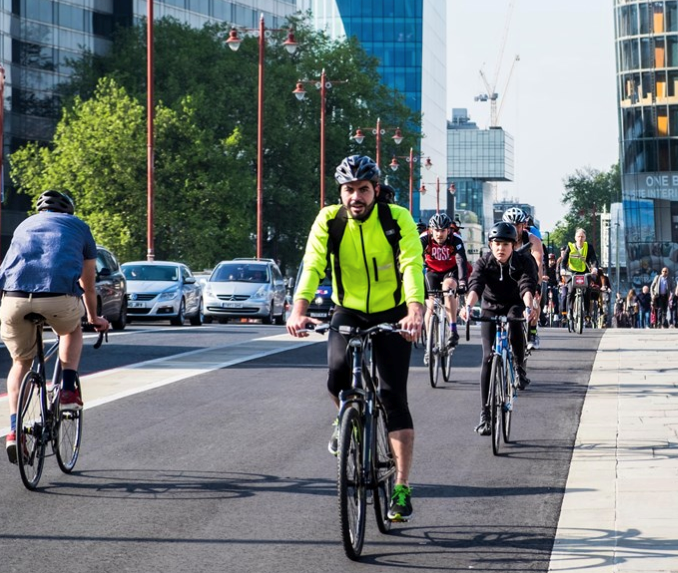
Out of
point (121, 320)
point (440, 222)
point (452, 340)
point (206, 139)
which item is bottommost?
point (452, 340)

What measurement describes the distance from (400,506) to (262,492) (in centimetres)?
149

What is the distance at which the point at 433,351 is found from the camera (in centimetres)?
1528

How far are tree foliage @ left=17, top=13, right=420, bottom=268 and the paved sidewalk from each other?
Result: 3942 centimetres

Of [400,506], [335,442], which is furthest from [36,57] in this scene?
[335,442]

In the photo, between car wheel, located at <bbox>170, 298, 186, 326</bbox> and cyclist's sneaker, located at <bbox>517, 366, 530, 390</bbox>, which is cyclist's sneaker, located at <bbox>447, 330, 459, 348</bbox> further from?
car wheel, located at <bbox>170, 298, 186, 326</bbox>

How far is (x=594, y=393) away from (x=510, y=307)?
11.9 feet

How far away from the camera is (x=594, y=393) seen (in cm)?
1463

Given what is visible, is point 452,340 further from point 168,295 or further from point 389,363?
point 168,295

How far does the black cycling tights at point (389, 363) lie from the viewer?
284 inches

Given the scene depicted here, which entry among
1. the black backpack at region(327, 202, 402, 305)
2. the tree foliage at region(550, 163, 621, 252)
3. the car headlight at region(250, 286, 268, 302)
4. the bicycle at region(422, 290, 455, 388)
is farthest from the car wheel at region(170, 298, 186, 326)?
the tree foliage at region(550, 163, 621, 252)

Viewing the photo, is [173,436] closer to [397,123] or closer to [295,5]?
[397,123]

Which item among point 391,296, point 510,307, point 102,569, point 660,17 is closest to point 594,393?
point 510,307

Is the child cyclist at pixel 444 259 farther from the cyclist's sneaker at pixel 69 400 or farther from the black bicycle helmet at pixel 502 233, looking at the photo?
the cyclist's sneaker at pixel 69 400

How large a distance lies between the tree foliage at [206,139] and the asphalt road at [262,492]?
40196mm
